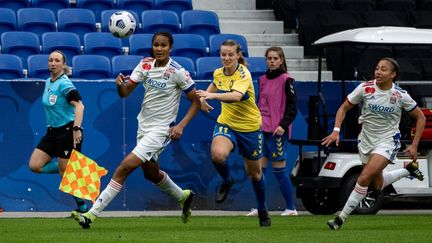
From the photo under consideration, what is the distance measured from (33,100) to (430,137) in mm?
5730

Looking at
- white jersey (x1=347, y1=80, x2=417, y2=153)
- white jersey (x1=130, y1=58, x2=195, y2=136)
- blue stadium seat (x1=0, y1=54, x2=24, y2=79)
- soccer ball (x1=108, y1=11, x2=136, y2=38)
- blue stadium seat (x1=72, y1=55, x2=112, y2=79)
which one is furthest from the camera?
blue stadium seat (x1=72, y1=55, x2=112, y2=79)

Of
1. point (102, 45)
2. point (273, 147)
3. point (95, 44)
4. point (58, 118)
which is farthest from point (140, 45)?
point (58, 118)

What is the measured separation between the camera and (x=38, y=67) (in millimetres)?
20344

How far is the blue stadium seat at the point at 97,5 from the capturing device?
907 inches

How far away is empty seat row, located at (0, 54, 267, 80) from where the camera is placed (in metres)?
20.2

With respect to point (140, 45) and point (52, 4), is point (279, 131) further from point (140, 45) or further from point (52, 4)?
point (52, 4)

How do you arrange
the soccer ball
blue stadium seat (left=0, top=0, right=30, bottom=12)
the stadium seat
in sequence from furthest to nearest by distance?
blue stadium seat (left=0, top=0, right=30, bottom=12)
the stadium seat
the soccer ball

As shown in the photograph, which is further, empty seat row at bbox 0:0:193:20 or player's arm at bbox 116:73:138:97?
empty seat row at bbox 0:0:193:20

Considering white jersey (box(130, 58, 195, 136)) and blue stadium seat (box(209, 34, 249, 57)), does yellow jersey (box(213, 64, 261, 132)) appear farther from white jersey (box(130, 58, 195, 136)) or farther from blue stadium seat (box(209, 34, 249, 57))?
blue stadium seat (box(209, 34, 249, 57))

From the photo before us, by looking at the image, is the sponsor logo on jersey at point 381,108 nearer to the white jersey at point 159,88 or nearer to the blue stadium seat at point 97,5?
the white jersey at point 159,88

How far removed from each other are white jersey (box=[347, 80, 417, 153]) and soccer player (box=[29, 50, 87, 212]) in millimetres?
3510

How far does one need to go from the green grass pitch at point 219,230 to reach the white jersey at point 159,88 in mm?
1224

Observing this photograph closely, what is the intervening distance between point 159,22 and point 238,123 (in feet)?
25.1

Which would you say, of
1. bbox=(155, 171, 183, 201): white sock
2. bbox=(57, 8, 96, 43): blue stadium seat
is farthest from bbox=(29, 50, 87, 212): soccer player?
bbox=(57, 8, 96, 43): blue stadium seat
